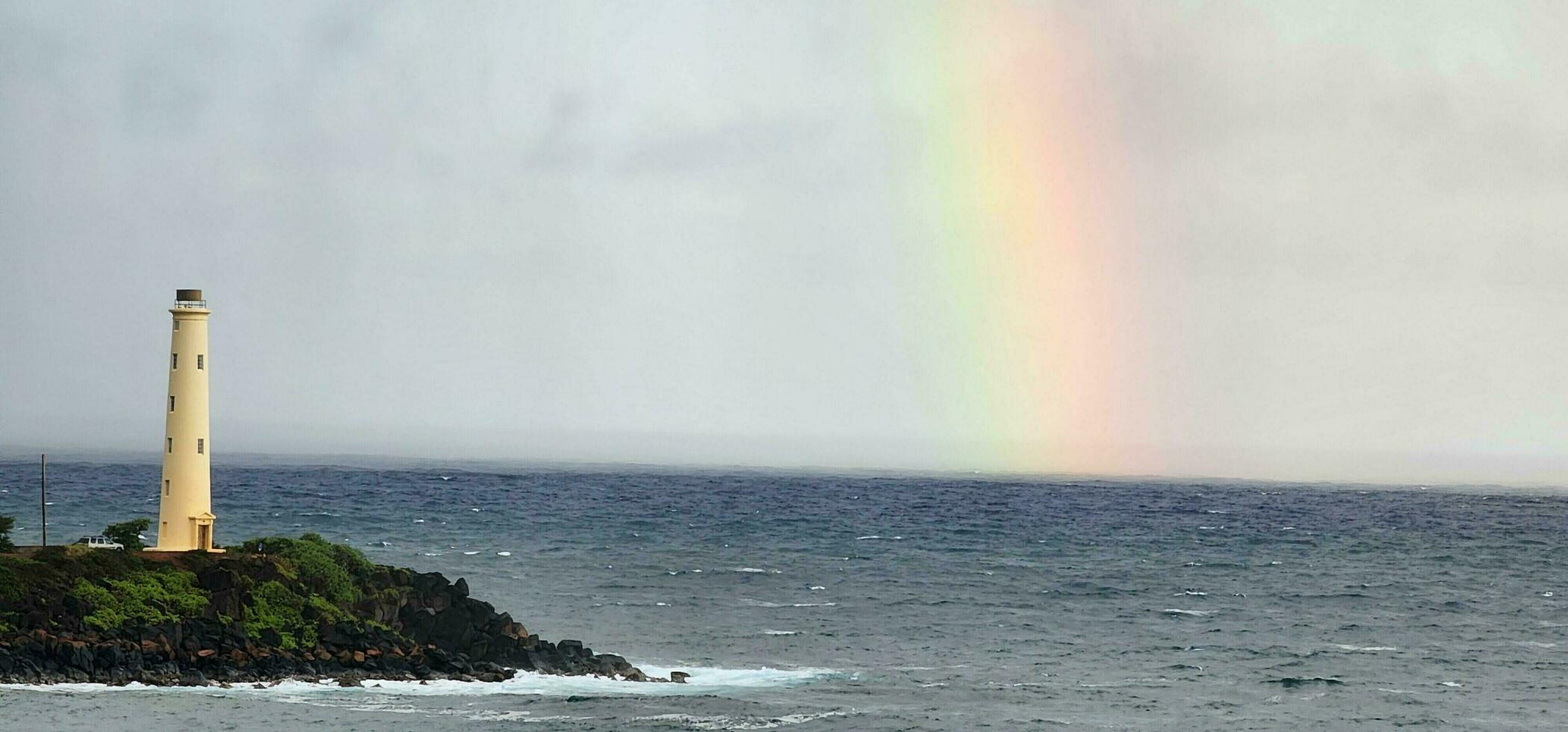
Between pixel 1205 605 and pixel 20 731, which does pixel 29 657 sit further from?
pixel 1205 605

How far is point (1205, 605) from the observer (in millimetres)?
93625

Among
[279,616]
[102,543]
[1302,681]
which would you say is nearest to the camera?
[279,616]

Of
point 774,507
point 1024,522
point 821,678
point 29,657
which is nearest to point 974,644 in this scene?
point 821,678

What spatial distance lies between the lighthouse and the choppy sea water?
10350 millimetres

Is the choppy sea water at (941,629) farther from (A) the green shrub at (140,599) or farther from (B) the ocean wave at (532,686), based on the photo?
(A) the green shrub at (140,599)

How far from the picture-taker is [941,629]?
3125 inches

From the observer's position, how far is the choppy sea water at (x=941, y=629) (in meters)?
53.9

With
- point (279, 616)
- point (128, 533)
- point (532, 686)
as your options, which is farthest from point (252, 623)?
point (532, 686)

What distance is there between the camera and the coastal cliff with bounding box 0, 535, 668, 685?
172ft

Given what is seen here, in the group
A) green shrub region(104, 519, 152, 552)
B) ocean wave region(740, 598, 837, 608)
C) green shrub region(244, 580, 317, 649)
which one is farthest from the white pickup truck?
ocean wave region(740, 598, 837, 608)

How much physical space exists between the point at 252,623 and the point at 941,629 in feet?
112

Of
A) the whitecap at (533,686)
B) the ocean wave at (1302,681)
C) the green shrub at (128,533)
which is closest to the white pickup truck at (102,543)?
the green shrub at (128,533)

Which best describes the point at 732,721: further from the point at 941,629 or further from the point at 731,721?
the point at 941,629

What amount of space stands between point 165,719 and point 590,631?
26948 mm
